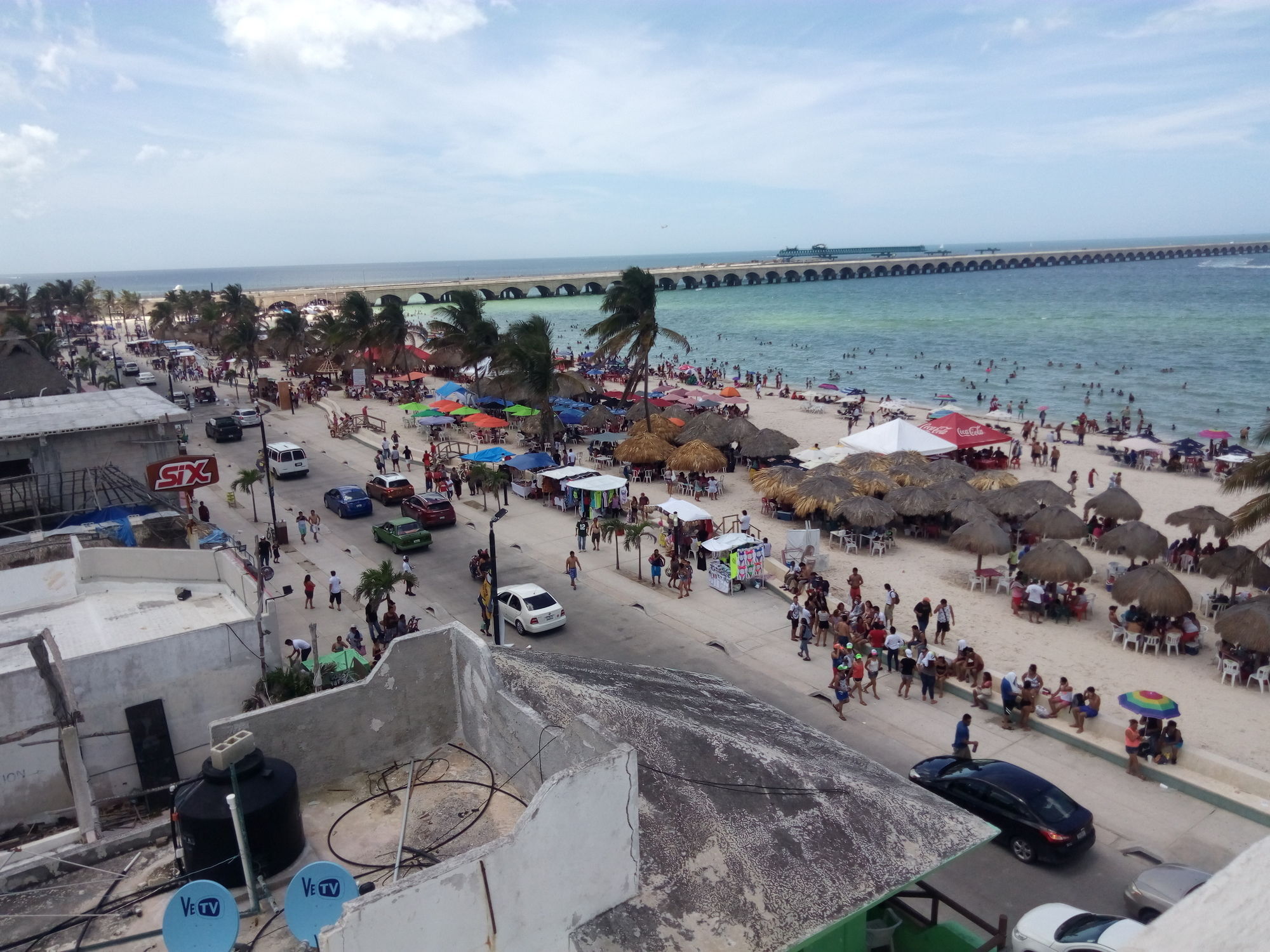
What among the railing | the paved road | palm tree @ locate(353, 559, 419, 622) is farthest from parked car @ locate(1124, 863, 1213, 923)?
palm tree @ locate(353, 559, 419, 622)

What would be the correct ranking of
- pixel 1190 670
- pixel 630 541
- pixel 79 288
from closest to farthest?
pixel 1190 670 → pixel 630 541 → pixel 79 288

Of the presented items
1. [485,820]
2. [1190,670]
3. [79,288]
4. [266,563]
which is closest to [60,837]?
[485,820]

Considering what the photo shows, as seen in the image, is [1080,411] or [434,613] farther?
[1080,411]

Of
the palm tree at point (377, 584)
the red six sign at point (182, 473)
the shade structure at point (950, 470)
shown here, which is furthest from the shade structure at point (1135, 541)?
the red six sign at point (182, 473)

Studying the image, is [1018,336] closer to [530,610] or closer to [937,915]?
[530,610]

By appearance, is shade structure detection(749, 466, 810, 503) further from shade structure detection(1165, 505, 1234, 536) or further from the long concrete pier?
the long concrete pier

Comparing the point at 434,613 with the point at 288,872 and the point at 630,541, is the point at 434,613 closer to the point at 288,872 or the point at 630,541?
the point at 630,541

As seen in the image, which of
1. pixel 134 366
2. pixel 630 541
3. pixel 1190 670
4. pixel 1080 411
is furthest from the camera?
pixel 134 366
